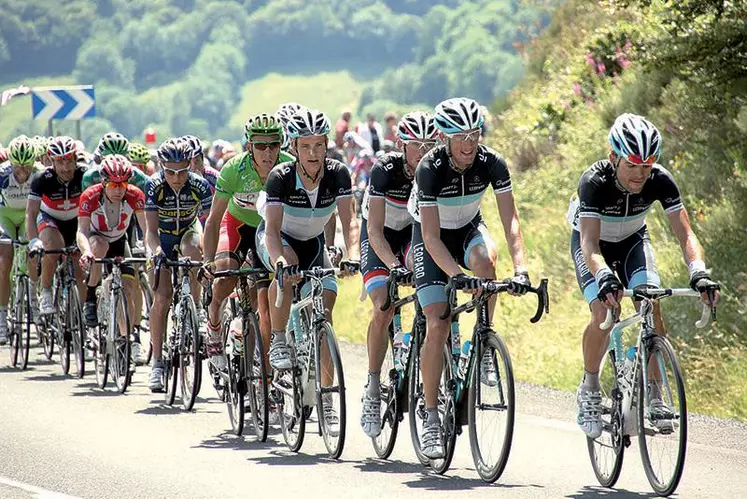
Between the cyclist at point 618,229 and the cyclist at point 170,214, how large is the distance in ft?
16.1

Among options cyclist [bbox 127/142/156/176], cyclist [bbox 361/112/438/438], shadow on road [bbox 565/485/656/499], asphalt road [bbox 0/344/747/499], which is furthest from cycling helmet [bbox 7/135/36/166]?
shadow on road [bbox 565/485/656/499]

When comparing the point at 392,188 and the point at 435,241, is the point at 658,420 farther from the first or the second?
the point at 392,188

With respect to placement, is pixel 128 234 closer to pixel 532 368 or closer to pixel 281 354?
pixel 532 368

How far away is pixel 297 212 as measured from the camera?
9.90 m

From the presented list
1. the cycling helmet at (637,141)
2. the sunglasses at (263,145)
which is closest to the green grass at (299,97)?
the sunglasses at (263,145)

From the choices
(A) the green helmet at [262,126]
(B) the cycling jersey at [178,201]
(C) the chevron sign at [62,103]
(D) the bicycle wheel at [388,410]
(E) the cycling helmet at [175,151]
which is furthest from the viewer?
(C) the chevron sign at [62,103]

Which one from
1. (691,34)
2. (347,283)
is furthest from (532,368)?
(347,283)

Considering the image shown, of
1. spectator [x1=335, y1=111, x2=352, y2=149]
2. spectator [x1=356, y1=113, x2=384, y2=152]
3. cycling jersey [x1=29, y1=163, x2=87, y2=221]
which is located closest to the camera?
cycling jersey [x1=29, y1=163, x2=87, y2=221]

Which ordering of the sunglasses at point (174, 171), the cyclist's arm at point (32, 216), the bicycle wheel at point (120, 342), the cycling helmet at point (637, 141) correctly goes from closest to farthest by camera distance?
1. the cycling helmet at point (637, 141)
2. the sunglasses at point (174, 171)
3. the bicycle wheel at point (120, 342)
4. the cyclist's arm at point (32, 216)

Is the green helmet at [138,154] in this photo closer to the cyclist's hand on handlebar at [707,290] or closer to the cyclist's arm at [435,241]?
the cyclist's arm at [435,241]

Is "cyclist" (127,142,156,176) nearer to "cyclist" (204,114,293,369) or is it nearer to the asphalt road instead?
the asphalt road

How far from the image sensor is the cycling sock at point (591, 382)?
327 inches

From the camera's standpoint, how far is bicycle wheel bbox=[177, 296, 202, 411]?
38.0 feet

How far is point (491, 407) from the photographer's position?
8.05 metres
